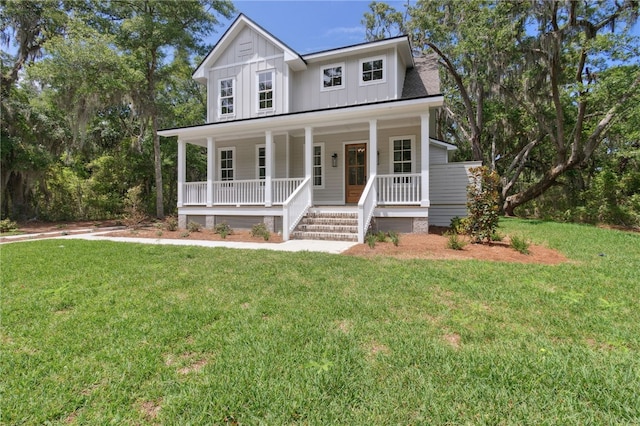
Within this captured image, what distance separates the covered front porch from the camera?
9.21m

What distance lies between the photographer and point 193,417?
74.9 inches

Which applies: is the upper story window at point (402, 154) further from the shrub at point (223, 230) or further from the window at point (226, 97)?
the window at point (226, 97)

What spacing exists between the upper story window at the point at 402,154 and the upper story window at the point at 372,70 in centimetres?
224

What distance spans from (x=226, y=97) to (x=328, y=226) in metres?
7.60

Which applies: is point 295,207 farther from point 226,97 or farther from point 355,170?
point 226,97

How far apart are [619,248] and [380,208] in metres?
5.67

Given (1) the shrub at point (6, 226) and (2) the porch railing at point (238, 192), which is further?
(1) the shrub at point (6, 226)

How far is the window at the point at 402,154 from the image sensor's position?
11453 millimetres

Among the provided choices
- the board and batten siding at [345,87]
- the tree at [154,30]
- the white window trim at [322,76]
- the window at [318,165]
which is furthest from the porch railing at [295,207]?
the tree at [154,30]

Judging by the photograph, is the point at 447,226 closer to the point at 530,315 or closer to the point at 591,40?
the point at 530,315

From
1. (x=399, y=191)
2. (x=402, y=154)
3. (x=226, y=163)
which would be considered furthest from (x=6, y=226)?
(x=402, y=154)

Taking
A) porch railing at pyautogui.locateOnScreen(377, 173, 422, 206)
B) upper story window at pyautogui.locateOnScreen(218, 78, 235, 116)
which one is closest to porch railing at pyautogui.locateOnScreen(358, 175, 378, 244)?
porch railing at pyautogui.locateOnScreen(377, 173, 422, 206)

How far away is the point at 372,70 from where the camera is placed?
11391 mm

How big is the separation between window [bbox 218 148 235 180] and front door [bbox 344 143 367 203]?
510 centimetres
